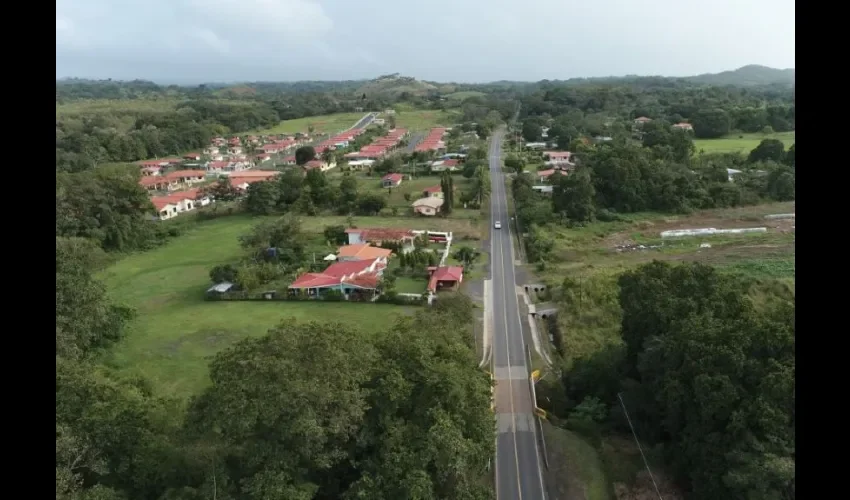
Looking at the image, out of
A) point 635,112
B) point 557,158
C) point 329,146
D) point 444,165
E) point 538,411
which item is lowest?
point 538,411

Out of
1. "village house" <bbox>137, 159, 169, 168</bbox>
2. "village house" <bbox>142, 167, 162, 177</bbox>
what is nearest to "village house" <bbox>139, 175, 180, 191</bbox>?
"village house" <bbox>142, 167, 162, 177</bbox>

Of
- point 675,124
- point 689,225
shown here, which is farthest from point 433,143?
point 689,225

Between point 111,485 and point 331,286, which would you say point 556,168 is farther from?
point 111,485

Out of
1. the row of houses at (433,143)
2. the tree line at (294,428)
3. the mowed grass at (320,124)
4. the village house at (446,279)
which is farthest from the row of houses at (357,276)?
the mowed grass at (320,124)

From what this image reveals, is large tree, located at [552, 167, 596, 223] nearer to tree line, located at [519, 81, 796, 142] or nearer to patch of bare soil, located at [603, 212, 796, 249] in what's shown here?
patch of bare soil, located at [603, 212, 796, 249]

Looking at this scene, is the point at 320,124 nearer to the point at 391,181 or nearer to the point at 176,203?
the point at 391,181

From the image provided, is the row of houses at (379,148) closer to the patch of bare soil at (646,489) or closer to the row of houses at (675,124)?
the row of houses at (675,124)
